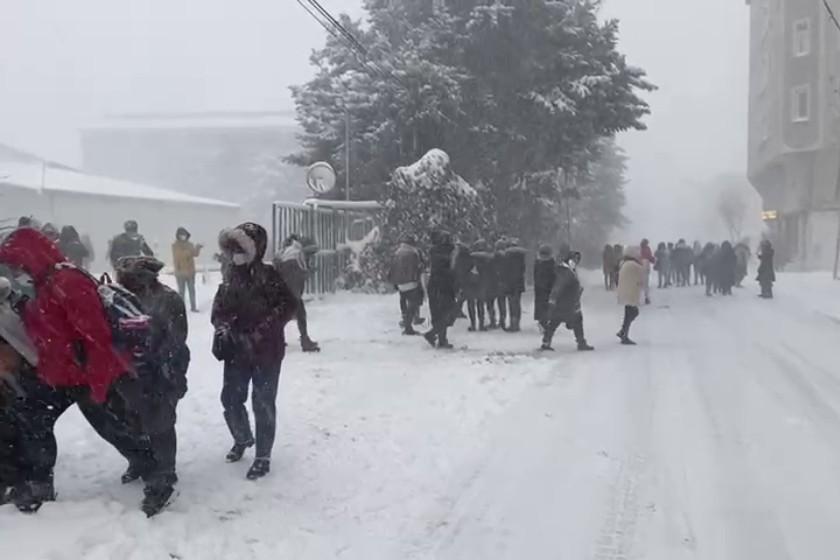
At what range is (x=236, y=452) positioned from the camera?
6.77 meters

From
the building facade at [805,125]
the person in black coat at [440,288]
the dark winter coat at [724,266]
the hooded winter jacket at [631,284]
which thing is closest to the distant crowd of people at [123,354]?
the person in black coat at [440,288]

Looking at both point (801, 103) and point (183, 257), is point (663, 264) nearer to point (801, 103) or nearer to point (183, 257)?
point (801, 103)

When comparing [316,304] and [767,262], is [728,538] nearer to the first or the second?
[316,304]

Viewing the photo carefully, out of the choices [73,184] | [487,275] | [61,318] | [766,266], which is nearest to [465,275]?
[487,275]

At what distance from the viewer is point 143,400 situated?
5.50 m

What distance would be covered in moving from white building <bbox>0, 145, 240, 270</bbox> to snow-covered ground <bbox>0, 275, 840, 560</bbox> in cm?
2141

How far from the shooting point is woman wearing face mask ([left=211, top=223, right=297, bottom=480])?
6268mm

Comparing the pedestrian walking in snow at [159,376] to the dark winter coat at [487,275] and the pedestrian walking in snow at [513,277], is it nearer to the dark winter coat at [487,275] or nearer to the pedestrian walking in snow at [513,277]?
the dark winter coat at [487,275]

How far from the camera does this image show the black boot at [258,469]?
640 centimetres

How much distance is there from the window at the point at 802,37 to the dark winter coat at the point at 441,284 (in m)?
34.4

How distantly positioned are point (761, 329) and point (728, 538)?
461 inches

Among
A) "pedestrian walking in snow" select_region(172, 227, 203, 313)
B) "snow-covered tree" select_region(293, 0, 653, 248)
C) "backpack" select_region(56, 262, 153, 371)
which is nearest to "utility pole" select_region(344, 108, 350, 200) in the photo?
"snow-covered tree" select_region(293, 0, 653, 248)

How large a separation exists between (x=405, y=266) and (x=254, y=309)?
7.80 meters

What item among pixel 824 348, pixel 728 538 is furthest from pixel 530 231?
pixel 728 538
